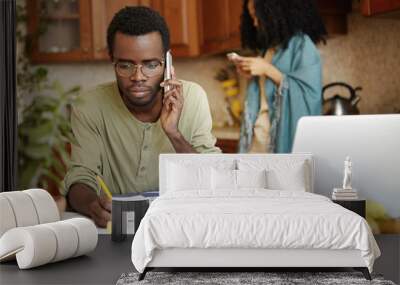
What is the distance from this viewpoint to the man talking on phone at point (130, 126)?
5.46 m

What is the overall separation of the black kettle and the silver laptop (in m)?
0.16

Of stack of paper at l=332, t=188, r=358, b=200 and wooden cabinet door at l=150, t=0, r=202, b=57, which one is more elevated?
wooden cabinet door at l=150, t=0, r=202, b=57

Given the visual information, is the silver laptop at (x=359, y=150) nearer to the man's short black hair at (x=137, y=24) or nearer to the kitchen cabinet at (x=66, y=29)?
the man's short black hair at (x=137, y=24)

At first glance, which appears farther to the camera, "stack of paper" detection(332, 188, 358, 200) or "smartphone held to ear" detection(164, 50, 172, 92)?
"smartphone held to ear" detection(164, 50, 172, 92)

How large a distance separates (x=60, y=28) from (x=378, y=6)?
8.94 ft

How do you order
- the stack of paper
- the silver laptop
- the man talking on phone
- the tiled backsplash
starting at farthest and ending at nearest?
the man talking on phone → the tiled backsplash → the silver laptop → the stack of paper

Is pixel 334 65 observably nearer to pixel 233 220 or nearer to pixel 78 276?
pixel 233 220

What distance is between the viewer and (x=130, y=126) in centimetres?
Result: 548

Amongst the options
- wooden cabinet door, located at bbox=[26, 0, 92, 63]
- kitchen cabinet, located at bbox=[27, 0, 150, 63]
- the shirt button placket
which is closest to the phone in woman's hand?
the shirt button placket

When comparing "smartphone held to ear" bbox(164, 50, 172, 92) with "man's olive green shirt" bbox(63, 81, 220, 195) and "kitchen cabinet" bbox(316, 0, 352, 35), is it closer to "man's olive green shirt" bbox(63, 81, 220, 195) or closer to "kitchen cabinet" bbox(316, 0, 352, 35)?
"man's olive green shirt" bbox(63, 81, 220, 195)

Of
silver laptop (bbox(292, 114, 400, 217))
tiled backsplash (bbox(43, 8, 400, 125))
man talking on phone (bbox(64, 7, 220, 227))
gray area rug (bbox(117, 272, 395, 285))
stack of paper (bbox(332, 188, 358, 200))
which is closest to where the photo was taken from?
gray area rug (bbox(117, 272, 395, 285))

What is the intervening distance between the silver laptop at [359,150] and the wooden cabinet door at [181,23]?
3.89 feet

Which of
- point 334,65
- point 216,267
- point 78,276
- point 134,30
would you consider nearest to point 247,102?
point 334,65

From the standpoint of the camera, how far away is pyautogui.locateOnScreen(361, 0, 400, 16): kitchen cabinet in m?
4.88
